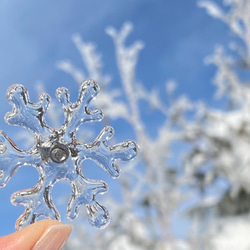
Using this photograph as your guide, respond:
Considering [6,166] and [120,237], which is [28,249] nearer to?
[6,166]

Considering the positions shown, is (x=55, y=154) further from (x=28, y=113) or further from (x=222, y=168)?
(x=222, y=168)

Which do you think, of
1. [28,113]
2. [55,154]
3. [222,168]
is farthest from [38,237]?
[222,168]

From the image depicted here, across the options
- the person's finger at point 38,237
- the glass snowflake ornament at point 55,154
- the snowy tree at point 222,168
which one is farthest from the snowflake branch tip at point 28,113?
the snowy tree at point 222,168

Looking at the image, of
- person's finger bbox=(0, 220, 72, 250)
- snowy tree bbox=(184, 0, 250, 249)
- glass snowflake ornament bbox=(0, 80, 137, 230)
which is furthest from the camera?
snowy tree bbox=(184, 0, 250, 249)

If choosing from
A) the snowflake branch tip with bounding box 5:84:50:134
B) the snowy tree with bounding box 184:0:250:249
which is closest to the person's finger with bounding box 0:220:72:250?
the snowflake branch tip with bounding box 5:84:50:134

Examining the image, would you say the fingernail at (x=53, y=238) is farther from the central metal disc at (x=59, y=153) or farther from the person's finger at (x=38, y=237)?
the central metal disc at (x=59, y=153)

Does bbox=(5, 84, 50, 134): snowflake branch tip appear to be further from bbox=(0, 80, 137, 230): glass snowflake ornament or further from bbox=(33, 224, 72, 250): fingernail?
bbox=(33, 224, 72, 250): fingernail
